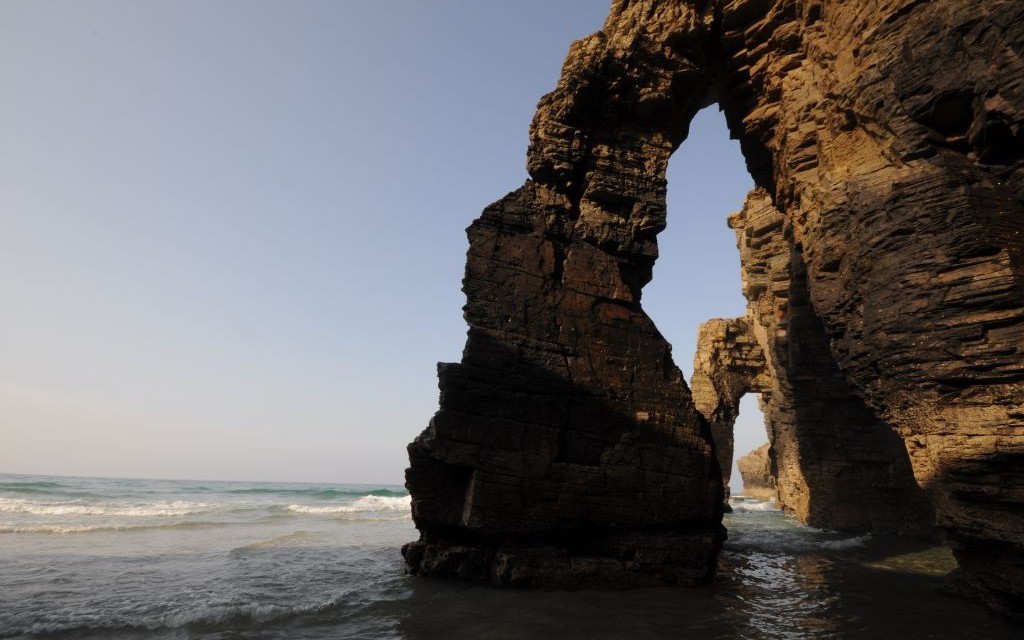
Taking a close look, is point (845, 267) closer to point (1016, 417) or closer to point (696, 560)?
point (1016, 417)

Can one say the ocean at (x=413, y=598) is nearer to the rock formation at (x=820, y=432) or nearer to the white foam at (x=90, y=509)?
the rock formation at (x=820, y=432)

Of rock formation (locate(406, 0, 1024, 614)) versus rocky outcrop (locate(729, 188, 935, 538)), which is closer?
rock formation (locate(406, 0, 1024, 614))

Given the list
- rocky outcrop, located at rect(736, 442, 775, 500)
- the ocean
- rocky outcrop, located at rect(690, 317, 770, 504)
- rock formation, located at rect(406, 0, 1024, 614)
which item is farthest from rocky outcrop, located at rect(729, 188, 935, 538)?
rocky outcrop, located at rect(736, 442, 775, 500)

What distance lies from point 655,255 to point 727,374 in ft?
70.1

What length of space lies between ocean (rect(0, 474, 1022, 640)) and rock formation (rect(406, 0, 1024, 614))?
1.04 metres

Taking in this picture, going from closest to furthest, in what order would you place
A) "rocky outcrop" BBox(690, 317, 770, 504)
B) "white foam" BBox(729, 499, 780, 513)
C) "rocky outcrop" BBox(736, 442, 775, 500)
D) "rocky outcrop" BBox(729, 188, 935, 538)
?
"rocky outcrop" BBox(729, 188, 935, 538) → "rocky outcrop" BBox(690, 317, 770, 504) → "white foam" BBox(729, 499, 780, 513) → "rocky outcrop" BBox(736, 442, 775, 500)

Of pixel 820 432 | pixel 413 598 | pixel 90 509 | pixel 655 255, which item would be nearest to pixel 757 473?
pixel 820 432

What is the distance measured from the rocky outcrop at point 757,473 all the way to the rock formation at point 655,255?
4400 centimetres

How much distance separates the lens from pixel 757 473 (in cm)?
5059

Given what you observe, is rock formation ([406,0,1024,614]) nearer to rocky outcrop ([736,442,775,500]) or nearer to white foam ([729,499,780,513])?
white foam ([729,499,780,513])

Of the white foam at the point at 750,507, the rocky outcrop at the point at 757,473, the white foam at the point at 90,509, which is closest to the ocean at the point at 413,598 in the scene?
the white foam at the point at 90,509

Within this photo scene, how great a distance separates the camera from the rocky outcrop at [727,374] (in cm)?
3042

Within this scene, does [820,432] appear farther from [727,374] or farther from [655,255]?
[727,374]

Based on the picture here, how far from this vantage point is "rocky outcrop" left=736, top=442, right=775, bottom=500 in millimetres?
49031
